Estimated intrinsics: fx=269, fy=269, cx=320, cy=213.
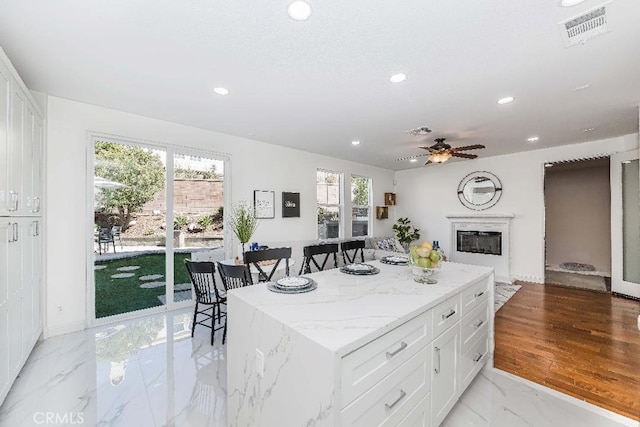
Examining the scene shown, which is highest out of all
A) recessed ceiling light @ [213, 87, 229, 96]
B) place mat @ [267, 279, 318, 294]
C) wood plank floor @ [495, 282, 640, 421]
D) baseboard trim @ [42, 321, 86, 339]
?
recessed ceiling light @ [213, 87, 229, 96]

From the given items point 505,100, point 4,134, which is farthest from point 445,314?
point 4,134

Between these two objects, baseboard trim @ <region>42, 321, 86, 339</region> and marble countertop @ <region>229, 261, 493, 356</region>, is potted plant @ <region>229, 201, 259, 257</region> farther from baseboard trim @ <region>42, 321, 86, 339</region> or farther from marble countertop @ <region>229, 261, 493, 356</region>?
marble countertop @ <region>229, 261, 493, 356</region>

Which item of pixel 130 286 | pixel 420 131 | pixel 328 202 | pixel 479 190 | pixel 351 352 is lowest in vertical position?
pixel 130 286

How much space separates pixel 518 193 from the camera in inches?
222

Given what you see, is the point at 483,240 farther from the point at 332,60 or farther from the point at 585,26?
the point at 332,60

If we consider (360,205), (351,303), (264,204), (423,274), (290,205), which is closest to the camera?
(351,303)

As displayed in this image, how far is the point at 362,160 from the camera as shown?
250 inches

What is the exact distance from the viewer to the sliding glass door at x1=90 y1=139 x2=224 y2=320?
11.4ft

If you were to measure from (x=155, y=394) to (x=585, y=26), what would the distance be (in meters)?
4.08

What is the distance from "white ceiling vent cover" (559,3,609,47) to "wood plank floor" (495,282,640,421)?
2643mm

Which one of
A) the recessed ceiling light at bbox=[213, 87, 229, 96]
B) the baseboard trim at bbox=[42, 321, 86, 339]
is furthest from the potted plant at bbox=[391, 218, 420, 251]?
the baseboard trim at bbox=[42, 321, 86, 339]

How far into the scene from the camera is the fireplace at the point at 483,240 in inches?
224

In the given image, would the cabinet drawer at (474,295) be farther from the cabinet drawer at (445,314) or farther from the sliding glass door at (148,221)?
the sliding glass door at (148,221)

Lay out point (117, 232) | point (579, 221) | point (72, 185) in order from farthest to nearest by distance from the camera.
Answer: point (579, 221) < point (117, 232) < point (72, 185)
